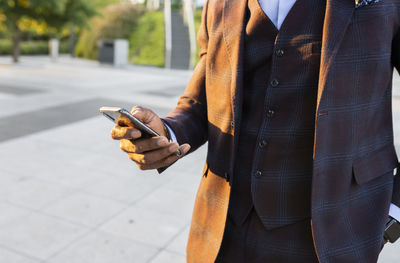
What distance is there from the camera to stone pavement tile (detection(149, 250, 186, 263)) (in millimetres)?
3377

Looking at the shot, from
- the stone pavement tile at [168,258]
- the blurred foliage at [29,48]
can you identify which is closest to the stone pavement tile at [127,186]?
the stone pavement tile at [168,258]

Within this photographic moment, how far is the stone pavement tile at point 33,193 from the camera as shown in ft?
14.1

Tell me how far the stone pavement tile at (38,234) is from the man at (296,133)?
2.34 m

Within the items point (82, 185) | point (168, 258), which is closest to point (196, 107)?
point (168, 258)

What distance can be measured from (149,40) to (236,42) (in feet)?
81.4

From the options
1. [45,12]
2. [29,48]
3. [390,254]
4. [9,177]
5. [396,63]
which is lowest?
[29,48]

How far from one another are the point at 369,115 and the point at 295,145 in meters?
0.26

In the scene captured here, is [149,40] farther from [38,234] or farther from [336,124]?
[336,124]

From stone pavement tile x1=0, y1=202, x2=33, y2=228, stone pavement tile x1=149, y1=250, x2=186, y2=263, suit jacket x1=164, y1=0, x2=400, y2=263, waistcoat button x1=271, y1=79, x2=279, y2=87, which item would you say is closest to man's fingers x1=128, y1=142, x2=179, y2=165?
suit jacket x1=164, y1=0, x2=400, y2=263

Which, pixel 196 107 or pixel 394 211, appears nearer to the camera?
pixel 394 211

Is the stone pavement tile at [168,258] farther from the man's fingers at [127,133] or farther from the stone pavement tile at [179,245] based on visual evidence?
the man's fingers at [127,133]

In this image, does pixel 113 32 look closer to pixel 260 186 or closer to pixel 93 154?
pixel 93 154

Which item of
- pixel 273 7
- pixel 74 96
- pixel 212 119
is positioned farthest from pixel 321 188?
pixel 74 96

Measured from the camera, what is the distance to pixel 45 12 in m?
17.2
